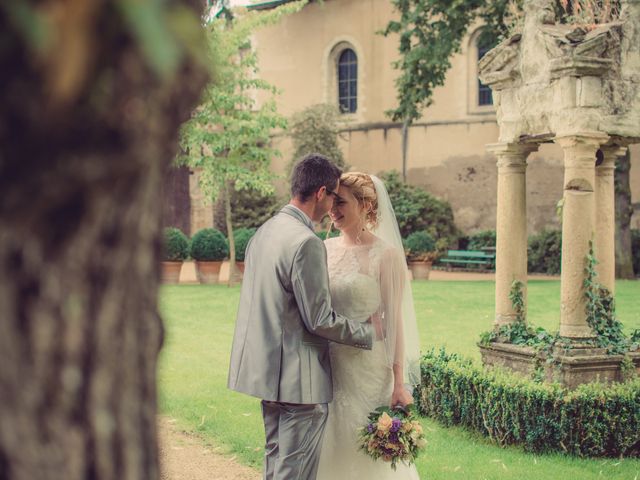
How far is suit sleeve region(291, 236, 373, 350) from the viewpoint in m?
3.70

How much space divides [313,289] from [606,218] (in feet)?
15.5

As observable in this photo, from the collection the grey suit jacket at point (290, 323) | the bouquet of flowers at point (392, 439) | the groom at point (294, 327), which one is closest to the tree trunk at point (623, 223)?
the bouquet of flowers at point (392, 439)

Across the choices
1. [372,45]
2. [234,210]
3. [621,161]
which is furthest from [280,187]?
[621,161]

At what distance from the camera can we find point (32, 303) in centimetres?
111

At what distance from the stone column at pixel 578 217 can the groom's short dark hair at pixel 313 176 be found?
3.49m

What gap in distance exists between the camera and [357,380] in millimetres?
4449

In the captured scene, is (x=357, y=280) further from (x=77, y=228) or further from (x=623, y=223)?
(x=623, y=223)

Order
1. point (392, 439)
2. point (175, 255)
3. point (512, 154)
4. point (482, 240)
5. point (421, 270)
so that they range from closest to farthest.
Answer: point (392, 439) < point (512, 154) < point (175, 255) < point (421, 270) < point (482, 240)

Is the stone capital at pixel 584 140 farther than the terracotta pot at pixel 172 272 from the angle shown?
No

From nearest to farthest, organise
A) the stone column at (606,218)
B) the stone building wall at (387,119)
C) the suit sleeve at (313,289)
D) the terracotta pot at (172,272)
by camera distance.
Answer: the suit sleeve at (313,289) → the stone column at (606,218) → the terracotta pot at (172,272) → the stone building wall at (387,119)

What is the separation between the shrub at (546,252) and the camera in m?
21.0

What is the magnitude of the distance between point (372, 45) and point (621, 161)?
32.8 feet

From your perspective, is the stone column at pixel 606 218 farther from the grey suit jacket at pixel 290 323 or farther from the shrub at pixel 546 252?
the shrub at pixel 546 252

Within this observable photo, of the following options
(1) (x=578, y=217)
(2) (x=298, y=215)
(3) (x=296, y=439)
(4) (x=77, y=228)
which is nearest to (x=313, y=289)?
(2) (x=298, y=215)
